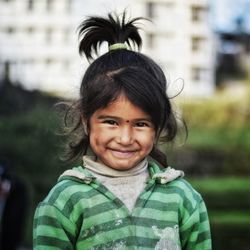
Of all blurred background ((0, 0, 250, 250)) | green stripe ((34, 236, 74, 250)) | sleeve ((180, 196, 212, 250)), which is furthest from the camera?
blurred background ((0, 0, 250, 250))

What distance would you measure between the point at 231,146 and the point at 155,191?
50.4ft

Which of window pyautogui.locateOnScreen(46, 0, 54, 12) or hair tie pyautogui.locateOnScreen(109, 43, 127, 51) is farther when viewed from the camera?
window pyautogui.locateOnScreen(46, 0, 54, 12)

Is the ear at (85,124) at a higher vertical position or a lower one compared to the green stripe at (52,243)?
higher

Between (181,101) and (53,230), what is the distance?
5.82 metres

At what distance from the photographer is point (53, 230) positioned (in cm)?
256

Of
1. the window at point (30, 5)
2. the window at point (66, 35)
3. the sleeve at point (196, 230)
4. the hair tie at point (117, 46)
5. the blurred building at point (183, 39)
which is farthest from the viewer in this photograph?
the window at point (66, 35)

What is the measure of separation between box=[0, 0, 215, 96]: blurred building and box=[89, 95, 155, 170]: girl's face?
68.4ft

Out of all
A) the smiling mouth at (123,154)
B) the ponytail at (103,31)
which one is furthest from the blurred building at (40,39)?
the smiling mouth at (123,154)

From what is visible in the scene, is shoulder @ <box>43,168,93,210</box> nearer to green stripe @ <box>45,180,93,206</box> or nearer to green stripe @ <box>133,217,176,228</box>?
green stripe @ <box>45,180,93,206</box>

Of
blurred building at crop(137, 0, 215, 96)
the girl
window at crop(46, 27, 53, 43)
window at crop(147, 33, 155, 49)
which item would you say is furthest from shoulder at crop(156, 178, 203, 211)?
window at crop(46, 27, 53, 43)

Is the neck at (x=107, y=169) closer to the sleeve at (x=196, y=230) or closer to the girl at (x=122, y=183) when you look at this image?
the girl at (x=122, y=183)

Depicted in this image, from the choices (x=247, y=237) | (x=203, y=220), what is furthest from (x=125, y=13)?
(x=247, y=237)

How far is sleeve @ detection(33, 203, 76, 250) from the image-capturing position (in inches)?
101

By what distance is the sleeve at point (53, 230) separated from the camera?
2.55 metres
